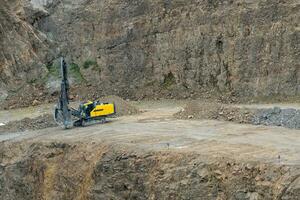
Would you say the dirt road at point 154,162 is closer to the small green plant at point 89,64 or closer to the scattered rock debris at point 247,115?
the scattered rock debris at point 247,115

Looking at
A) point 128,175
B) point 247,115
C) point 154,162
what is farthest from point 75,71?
point 154,162

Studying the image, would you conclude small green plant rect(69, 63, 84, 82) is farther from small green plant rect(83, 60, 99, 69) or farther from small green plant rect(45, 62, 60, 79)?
small green plant rect(45, 62, 60, 79)

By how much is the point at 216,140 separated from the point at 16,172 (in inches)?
233

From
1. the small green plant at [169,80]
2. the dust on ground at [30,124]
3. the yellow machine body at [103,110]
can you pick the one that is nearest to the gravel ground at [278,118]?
the yellow machine body at [103,110]

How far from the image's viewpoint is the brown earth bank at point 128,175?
32.7 feet

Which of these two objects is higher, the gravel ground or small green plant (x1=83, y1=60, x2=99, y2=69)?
small green plant (x1=83, y1=60, x2=99, y2=69)

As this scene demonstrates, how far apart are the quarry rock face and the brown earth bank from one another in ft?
35.0

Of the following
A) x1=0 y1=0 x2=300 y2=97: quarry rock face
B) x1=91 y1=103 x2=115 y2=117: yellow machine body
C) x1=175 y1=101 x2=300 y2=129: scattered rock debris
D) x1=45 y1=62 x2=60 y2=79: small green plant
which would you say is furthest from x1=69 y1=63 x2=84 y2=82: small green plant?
x1=175 y1=101 x2=300 y2=129: scattered rock debris

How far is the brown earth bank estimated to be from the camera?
32.7 ft

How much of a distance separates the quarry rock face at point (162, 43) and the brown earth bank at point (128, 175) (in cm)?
1067

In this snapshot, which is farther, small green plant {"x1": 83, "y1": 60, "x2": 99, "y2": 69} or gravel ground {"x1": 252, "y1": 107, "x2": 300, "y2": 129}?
small green plant {"x1": 83, "y1": 60, "x2": 99, "y2": 69}

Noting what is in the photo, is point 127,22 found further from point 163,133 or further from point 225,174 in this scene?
point 225,174

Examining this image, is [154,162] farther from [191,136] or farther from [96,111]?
[96,111]

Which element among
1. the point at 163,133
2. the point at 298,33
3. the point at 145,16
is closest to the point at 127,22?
the point at 145,16
